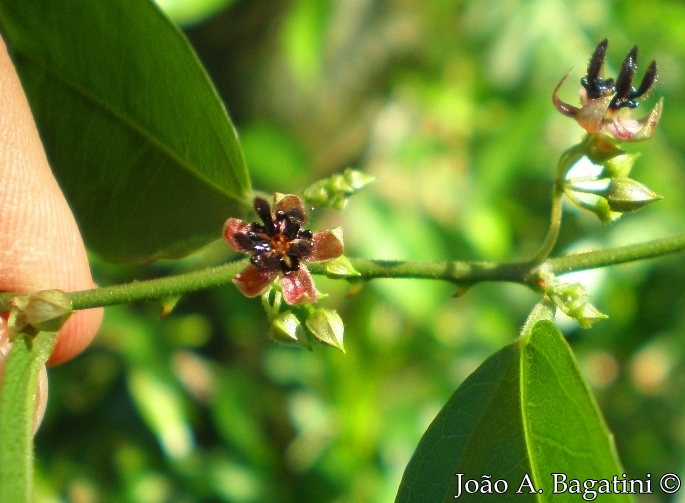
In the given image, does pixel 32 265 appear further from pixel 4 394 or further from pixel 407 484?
pixel 407 484

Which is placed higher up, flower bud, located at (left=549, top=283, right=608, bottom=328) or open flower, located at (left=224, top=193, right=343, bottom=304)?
open flower, located at (left=224, top=193, right=343, bottom=304)

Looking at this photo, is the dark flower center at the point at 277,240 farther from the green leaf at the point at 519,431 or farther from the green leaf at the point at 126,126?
the green leaf at the point at 519,431

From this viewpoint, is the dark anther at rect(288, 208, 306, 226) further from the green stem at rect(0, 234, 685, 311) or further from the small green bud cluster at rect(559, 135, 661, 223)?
the small green bud cluster at rect(559, 135, 661, 223)

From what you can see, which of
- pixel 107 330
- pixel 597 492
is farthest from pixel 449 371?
pixel 597 492

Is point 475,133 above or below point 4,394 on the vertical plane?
above

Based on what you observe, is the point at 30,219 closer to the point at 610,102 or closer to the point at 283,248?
the point at 283,248

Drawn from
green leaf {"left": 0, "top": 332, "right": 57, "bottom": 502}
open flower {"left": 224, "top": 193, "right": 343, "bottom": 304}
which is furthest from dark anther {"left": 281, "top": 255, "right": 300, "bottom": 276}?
green leaf {"left": 0, "top": 332, "right": 57, "bottom": 502}
